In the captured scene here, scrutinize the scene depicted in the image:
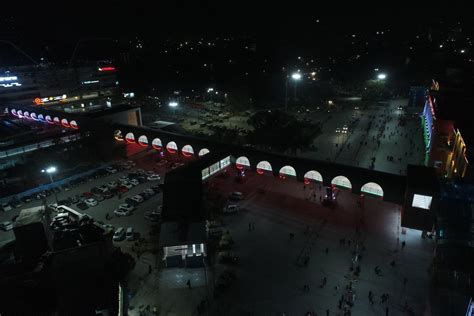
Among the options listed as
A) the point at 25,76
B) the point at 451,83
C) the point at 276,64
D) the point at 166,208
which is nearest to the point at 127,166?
the point at 166,208

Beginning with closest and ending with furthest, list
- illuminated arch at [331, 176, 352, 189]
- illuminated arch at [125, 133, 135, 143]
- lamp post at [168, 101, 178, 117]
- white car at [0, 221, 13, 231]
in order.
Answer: white car at [0, 221, 13, 231], illuminated arch at [331, 176, 352, 189], illuminated arch at [125, 133, 135, 143], lamp post at [168, 101, 178, 117]

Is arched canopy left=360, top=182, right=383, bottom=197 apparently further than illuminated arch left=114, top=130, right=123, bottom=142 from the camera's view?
No

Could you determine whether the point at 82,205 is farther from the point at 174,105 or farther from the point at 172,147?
the point at 174,105

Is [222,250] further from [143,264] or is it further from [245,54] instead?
[245,54]

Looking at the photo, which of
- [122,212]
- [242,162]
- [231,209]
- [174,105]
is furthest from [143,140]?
[174,105]

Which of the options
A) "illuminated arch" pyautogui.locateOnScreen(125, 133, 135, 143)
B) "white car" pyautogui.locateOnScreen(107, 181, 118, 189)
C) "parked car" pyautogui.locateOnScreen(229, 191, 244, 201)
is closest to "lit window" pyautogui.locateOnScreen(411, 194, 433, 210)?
"parked car" pyautogui.locateOnScreen(229, 191, 244, 201)

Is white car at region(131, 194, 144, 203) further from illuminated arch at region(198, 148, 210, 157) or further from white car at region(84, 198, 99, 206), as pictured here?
illuminated arch at region(198, 148, 210, 157)

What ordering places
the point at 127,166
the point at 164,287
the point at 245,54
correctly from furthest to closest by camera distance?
1. the point at 245,54
2. the point at 127,166
3. the point at 164,287
